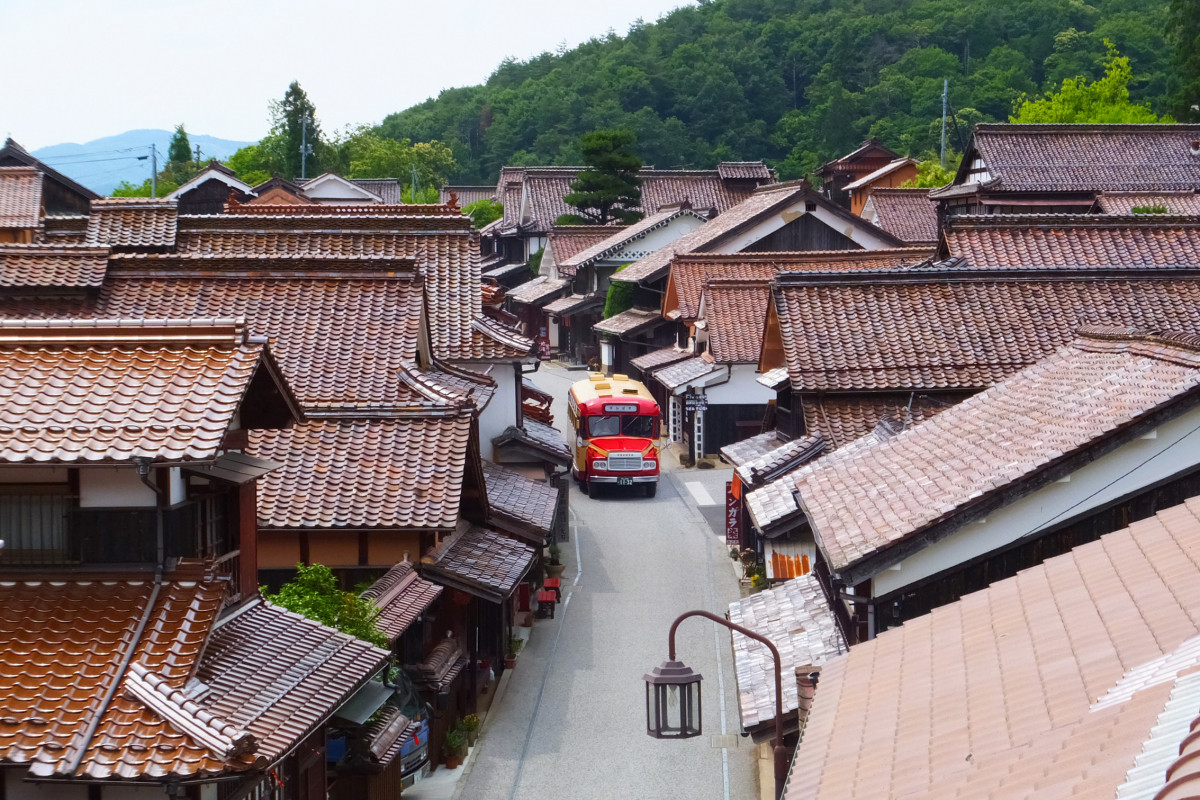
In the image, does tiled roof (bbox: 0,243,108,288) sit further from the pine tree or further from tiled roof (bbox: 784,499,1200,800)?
the pine tree

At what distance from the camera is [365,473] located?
Answer: 17109 millimetres

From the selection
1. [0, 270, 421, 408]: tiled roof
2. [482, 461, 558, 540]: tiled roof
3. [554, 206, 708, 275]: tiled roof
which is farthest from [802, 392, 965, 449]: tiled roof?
[554, 206, 708, 275]: tiled roof

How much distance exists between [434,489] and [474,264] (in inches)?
447

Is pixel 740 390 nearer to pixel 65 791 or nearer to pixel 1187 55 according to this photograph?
pixel 65 791

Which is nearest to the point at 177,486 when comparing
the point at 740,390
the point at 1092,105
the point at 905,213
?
the point at 740,390

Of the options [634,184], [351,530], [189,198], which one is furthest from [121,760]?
[634,184]

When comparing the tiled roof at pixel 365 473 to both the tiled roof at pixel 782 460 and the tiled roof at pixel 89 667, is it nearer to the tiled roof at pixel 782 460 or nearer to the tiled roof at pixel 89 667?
the tiled roof at pixel 782 460

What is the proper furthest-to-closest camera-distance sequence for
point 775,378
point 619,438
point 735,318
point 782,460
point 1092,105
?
point 1092,105 < point 735,318 < point 619,438 < point 775,378 < point 782,460

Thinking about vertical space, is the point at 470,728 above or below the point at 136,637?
below

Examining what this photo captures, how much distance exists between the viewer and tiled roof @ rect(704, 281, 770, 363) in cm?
3722

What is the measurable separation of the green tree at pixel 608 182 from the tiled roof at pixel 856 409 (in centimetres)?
4214

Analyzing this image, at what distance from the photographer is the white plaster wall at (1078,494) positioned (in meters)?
12.3

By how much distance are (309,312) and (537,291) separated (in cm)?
4311

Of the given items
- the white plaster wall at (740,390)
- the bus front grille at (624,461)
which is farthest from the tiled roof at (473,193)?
the bus front grille at (624,461)
